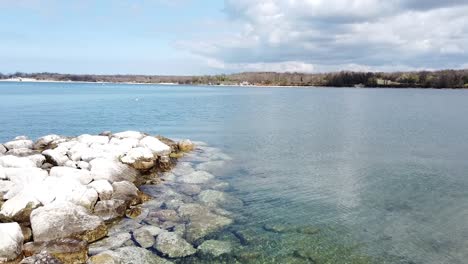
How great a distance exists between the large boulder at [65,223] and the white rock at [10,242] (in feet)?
2.48

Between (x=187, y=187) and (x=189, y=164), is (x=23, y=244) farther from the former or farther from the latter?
(x=189, y=164)

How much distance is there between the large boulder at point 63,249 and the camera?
35.4 ft

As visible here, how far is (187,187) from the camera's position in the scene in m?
18.2

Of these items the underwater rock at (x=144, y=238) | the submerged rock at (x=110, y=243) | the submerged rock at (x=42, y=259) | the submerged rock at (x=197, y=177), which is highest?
the submerged rock at (x=42, y=259)

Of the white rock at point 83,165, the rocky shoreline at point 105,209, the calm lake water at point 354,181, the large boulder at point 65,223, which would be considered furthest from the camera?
the white rock at point 83,165

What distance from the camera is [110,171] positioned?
17.8 m

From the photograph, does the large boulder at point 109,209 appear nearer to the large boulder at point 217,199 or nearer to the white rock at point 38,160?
the large boulder at point 217,199

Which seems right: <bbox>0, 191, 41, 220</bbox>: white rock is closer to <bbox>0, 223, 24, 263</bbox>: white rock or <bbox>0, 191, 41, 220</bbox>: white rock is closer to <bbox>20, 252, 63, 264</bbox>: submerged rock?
<bbox>0, 223, 24, 263</bbox>: white rock

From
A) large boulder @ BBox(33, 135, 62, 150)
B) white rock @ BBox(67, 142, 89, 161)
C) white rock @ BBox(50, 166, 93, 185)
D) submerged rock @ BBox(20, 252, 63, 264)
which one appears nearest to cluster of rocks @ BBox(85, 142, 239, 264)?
submerged rock @ BBox(20, 252, 63, 264)

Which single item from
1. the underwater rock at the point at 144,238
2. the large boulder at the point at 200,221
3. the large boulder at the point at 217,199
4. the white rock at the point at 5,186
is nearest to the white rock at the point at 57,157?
the white rock at the point at 5,186

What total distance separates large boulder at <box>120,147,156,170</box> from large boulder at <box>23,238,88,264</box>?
9779 millimetres

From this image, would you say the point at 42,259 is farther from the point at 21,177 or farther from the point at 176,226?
the point at 21,177

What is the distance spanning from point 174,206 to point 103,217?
290 centimetres

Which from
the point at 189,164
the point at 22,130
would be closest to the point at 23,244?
the point at 189,164
